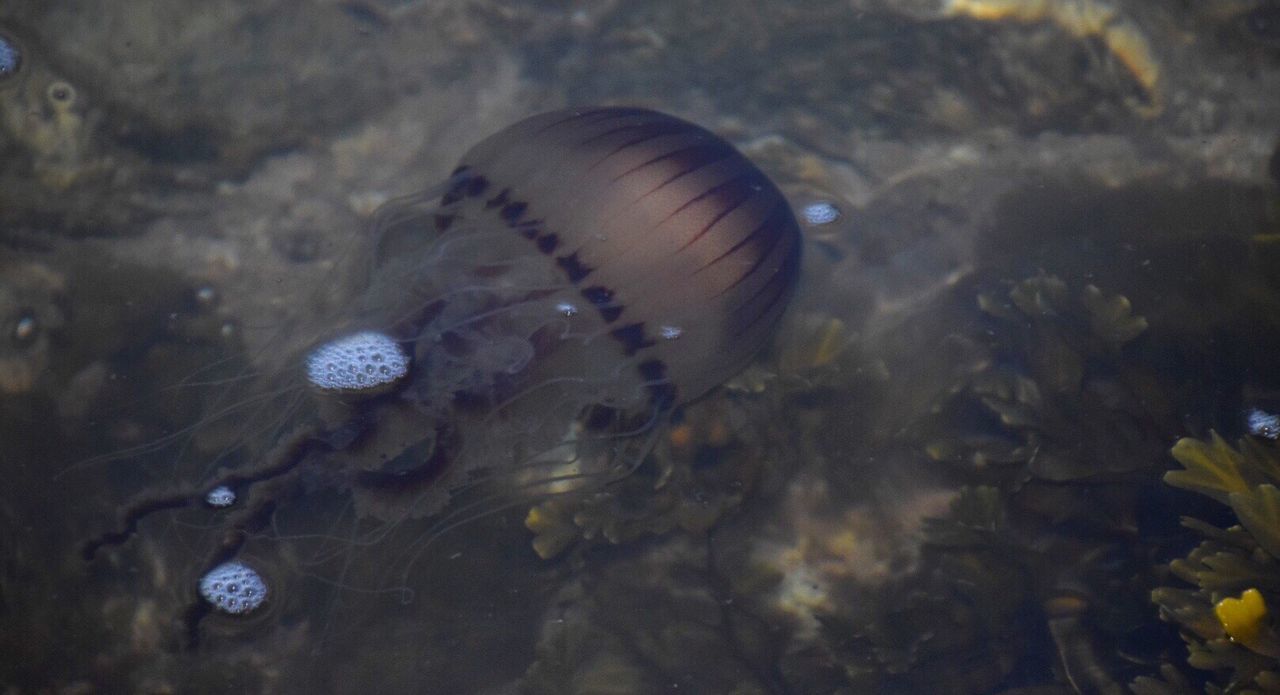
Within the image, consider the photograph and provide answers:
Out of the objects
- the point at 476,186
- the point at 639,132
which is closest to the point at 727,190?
the point at 639,132

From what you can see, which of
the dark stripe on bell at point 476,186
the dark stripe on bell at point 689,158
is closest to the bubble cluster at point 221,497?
the dark stripe on bell at point 476,186

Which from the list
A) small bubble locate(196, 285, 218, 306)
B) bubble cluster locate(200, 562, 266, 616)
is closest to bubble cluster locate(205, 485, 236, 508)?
bubble cluster locate(200, 562, 266, 616)

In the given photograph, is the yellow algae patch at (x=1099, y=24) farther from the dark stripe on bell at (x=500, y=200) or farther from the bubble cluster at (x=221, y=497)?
the bubble cluster at (x=221, y=497)

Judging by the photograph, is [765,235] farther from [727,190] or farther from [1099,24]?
[1099,24]

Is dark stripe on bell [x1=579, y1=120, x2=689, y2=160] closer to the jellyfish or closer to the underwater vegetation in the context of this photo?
the jellyfish

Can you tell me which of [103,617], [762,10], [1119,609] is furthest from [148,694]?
[762,10]

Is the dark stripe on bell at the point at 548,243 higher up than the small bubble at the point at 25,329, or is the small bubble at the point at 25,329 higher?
the dark stripe on bell at the point at 548,243
